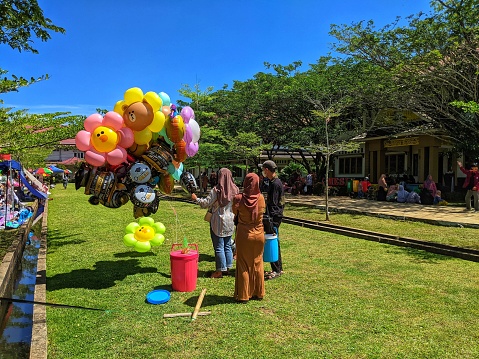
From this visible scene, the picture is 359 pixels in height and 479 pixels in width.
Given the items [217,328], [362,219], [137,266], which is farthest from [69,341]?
[362,219]

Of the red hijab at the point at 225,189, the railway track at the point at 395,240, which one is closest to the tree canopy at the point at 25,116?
the red hijab at the point at 225,189

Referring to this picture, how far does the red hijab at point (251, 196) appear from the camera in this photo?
486 cm

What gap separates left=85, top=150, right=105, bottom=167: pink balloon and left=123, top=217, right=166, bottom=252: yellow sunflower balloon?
2.18 m

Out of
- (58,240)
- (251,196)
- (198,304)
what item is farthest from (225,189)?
(58,240)

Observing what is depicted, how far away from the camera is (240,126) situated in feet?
85.3

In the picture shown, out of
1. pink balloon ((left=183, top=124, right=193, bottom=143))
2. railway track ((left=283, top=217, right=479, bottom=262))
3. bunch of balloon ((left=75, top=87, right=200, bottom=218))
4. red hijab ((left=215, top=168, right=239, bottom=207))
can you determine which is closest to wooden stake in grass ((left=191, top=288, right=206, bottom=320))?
red hijab ((left=215, top=168, right=239, bottom=207))

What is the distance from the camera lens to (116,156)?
17.5ft

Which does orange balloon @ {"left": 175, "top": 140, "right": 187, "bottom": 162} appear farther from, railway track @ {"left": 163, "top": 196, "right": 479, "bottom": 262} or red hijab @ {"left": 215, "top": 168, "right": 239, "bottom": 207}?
railway track @ {"left": 163, "top": 196, "right": 479, "bottom": 262}

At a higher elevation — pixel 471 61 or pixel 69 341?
pixel 471 61

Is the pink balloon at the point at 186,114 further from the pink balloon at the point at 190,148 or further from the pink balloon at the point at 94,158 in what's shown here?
the pink balloon at the point at 94,158

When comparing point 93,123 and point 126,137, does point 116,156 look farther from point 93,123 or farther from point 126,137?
point 93,123

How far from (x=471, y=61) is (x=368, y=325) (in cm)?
1267

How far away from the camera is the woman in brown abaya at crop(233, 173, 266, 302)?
487 centimetres

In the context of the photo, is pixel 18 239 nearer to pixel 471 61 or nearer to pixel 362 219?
pixel 362 219
